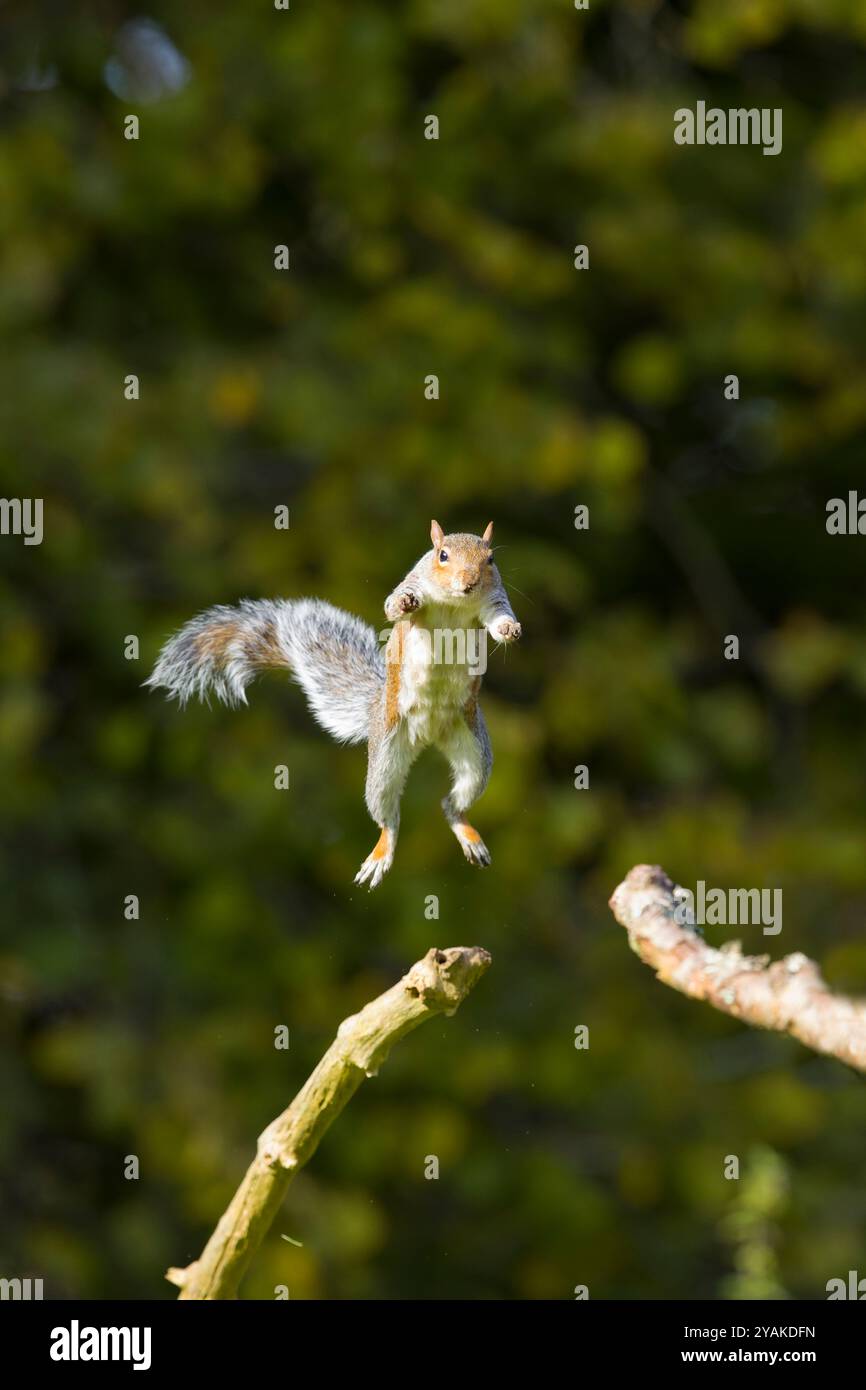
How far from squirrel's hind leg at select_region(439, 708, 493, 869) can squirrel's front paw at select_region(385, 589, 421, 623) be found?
9 cm

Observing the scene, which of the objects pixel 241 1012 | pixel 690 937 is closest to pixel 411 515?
pixel 241 1012

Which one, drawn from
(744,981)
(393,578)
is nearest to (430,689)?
(744,981)

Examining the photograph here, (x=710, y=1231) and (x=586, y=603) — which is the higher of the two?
(x=586, y=603)

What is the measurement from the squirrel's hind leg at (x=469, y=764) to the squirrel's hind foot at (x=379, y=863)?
1.8 inches

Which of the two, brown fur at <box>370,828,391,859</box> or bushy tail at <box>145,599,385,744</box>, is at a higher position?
bushy tail at <box>145,599,385,744</box>

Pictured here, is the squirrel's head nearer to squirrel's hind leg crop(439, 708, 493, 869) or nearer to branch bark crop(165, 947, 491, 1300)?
squirrel's hind leg crop(439, 708, 493, 869)

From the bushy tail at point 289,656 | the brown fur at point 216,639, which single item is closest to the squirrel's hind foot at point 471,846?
the bushy tail at point 289,656

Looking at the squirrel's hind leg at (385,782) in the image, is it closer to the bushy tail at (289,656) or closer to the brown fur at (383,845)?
the brown fur at (383,845)

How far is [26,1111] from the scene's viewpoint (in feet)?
12.8

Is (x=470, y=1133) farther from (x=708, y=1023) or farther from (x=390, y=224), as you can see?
(x=390, y=224)

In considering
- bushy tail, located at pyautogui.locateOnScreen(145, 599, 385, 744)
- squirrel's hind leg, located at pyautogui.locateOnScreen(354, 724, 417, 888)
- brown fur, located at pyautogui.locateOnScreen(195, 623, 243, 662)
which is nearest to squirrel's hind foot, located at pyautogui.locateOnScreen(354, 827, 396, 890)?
squirrel's hind leg, located at pyautogui.locateOnScreen(354, 724, 417, 888)

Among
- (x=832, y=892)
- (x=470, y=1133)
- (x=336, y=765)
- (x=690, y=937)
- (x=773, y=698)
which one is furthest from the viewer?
(x=773, y=698)

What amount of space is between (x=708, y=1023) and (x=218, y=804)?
150 cm

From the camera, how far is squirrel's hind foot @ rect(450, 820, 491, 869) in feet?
3.26
